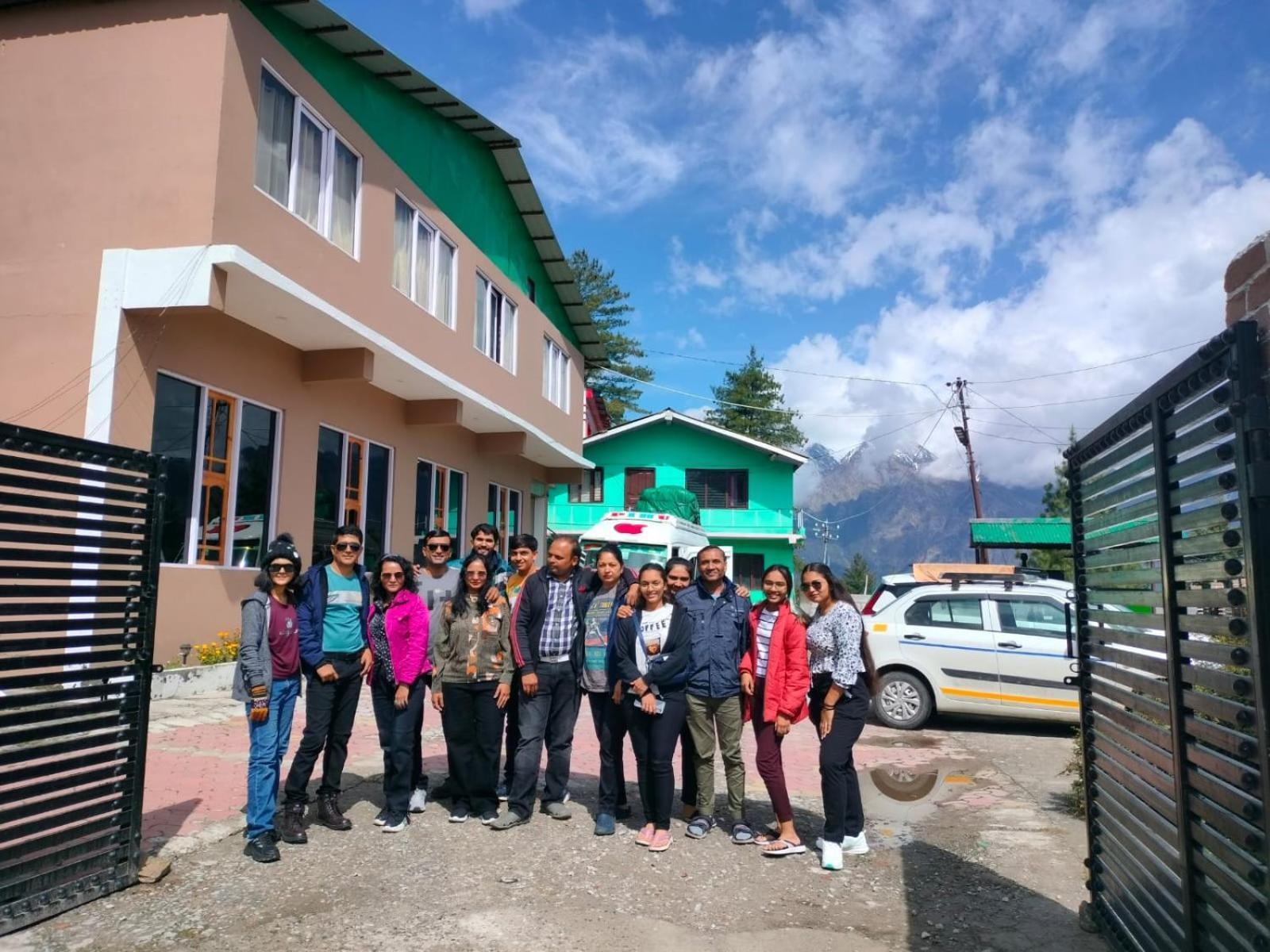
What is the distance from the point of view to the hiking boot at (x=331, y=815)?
5430 millimetres

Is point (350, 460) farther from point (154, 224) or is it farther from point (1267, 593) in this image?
Result: point (1267, 593)

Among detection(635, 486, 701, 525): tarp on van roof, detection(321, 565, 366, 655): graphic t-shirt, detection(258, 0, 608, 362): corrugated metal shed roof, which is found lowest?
detection(321, 565, 366, 655): graphic t-shirt

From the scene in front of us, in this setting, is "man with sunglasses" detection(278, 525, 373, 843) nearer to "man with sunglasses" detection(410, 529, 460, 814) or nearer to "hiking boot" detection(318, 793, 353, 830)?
"hiking boot" detection(318, 793, 353, 830)

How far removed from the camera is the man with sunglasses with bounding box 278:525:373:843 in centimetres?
527

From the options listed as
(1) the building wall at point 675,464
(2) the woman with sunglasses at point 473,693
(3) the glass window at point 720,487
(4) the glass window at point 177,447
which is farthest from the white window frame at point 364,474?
(3) the glass window at point 720,487

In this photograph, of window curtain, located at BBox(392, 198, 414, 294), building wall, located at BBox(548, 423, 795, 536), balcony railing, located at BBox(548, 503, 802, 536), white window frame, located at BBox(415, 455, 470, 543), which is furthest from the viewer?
building wall, located at BBox(548, 423, 795, 536)

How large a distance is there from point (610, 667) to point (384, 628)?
1.45 meters

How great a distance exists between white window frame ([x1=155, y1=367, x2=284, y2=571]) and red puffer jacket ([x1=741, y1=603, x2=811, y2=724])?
678 centimetres

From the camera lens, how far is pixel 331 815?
5445mm

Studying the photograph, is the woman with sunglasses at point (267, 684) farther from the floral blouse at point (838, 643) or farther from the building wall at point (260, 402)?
the building wall at point (260, 402)

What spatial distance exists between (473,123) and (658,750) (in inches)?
501

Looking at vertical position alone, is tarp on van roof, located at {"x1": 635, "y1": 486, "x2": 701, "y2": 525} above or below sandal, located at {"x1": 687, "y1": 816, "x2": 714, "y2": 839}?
above

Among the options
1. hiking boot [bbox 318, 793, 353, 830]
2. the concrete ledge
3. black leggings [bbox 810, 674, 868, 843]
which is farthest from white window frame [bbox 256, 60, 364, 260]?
black leggings [bbox 810, 674, 868, 843]

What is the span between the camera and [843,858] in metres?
5.25
